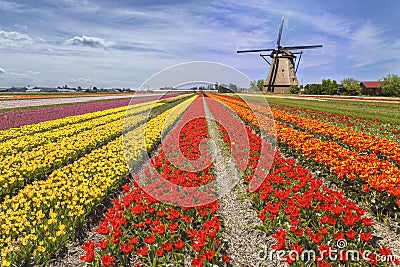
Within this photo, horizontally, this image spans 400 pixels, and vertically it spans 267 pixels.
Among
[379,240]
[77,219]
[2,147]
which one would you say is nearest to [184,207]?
[77,219]

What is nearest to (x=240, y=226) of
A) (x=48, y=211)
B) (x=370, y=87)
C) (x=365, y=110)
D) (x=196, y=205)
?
(x=196, y=205)

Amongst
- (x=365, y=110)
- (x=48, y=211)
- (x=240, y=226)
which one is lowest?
(x=240, y=226)

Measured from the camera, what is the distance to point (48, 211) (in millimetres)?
4980

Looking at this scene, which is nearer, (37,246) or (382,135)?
(37,246)

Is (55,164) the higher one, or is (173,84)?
(173,84)

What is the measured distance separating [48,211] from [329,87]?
61209 mm

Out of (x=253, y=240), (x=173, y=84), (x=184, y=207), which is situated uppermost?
(x=173, y=84)

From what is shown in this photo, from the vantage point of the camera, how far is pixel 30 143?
377 inches

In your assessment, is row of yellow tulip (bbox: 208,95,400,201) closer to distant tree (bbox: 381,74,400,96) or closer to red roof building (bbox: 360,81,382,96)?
distant tree (bbox: 381,74,400,96)

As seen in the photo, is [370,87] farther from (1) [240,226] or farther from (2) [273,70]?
(1) [240,226]

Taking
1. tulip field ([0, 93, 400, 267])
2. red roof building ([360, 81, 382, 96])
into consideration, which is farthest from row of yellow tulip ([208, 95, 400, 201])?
red roof building ([360, 81, 382, 96])

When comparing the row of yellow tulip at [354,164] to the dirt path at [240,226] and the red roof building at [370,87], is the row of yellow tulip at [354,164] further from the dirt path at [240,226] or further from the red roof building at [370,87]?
the red roof building at [370,87]

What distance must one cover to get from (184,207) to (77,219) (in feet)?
5.18

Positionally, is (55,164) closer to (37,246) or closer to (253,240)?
(37,246)
